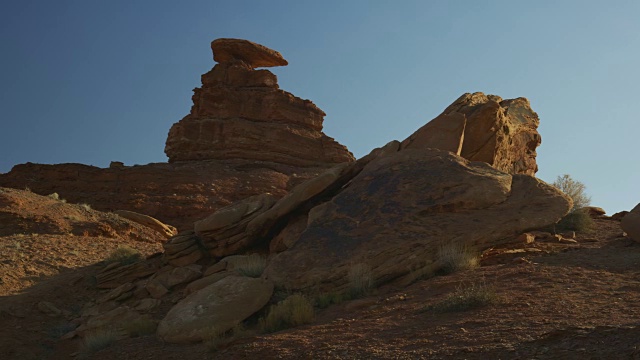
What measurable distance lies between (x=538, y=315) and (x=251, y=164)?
3039cm

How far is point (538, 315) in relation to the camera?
7.96 m

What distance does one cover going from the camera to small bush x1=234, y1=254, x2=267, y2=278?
12609 mm

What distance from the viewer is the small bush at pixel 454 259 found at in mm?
11180

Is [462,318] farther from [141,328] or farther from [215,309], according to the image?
[141,328]

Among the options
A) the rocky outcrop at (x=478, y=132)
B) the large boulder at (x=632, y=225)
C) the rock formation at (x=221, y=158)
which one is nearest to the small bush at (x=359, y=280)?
the rocky outcrop at (x=478, y=132)

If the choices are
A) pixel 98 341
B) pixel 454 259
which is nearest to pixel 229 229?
pixel 98 341

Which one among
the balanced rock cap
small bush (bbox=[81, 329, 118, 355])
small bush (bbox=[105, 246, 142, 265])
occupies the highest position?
the balanced rock cap

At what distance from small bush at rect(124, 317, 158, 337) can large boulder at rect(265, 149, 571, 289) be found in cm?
231

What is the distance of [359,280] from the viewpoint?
10961mm

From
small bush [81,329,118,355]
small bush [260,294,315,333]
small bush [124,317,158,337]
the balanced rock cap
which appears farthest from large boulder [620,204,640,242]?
the balanced rock cap

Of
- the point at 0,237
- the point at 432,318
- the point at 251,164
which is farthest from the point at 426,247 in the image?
the point at 251,164

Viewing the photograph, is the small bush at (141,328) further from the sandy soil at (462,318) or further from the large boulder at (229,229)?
the large boulder at (229,229)

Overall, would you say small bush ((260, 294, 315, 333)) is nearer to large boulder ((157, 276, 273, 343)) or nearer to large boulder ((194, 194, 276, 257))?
large boulder ((157, 276, 273, 343))

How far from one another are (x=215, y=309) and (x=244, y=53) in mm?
33970
